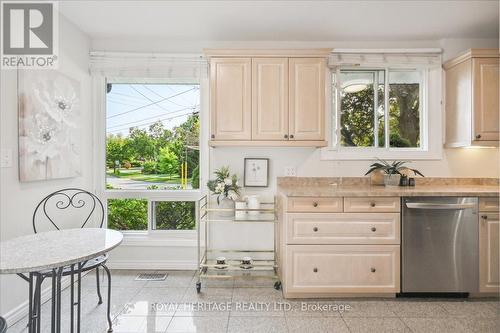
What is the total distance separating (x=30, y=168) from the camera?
2.27 meters

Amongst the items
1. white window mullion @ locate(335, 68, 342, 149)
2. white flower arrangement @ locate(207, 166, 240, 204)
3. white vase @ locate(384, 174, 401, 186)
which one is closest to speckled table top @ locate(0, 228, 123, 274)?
white flower arrangement @ locate(207, 166, 240, 204)

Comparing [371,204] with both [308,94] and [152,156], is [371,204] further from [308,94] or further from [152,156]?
[152,156]

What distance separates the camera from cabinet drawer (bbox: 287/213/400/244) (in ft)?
8.09

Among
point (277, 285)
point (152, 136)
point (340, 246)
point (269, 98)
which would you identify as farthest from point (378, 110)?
point (152, 136)

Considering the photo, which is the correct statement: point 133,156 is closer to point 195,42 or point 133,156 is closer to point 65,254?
point 195,42

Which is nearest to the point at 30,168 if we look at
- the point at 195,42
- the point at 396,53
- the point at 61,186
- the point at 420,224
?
the point at 61,186

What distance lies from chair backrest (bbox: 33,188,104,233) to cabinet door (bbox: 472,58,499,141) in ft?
11.4

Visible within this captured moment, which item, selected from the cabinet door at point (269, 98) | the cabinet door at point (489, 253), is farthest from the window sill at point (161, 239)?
the cabinet door at point (489, 253)

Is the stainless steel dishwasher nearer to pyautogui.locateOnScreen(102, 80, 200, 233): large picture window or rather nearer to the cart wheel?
the cart wheel

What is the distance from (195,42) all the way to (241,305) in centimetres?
257

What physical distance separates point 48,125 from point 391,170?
3071mm

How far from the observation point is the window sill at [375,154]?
311 cm

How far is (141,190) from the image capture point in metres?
3.25

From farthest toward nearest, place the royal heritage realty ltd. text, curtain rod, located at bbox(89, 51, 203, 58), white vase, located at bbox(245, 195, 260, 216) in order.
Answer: curtain rod, located at bbox(89, 51, 203, 58) → white vase, located at bbox(245, 195, 260, 216) → the royal heritage realty ltd. text
